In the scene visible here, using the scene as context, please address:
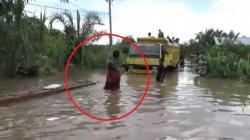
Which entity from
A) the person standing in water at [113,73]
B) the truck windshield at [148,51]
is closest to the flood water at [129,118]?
the person standing in water at [113,73]

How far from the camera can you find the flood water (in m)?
7.09

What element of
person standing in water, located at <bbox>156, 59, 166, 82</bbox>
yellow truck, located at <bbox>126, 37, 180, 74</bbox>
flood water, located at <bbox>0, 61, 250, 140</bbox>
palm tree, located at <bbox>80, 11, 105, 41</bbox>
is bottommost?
flood water, located at <bbox>0, 61, 250, 140</bbox>

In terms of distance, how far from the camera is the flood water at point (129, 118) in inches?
279

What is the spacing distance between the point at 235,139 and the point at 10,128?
13.0 feet

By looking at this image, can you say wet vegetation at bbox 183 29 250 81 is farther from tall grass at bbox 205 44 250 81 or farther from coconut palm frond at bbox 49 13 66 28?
coconut palm frond at bbox 49 13 66 28

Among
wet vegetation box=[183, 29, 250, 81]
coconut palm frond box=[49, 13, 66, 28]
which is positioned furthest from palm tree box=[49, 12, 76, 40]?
wet vegetation box=[183, 29, 250, 81]

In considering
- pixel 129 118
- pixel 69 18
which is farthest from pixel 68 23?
pixel 129 118

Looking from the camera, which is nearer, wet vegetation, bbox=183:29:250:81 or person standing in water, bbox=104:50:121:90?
person standing in water, bbox=104:50:121:90

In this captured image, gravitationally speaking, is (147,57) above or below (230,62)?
above

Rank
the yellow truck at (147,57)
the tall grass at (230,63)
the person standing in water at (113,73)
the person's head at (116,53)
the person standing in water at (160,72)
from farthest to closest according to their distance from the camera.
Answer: the yellow truck at (147,57), the tall grass at (230,63), the person standing in water at (160,72), the person standing in water at (113,73), the person's head at (116,53)

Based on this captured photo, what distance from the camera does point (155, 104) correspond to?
36.4ft

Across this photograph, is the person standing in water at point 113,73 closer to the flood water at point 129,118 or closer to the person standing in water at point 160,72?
the flood water at point 129,118

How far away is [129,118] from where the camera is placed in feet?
28.6

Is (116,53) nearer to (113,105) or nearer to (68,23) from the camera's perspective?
(113,105)
